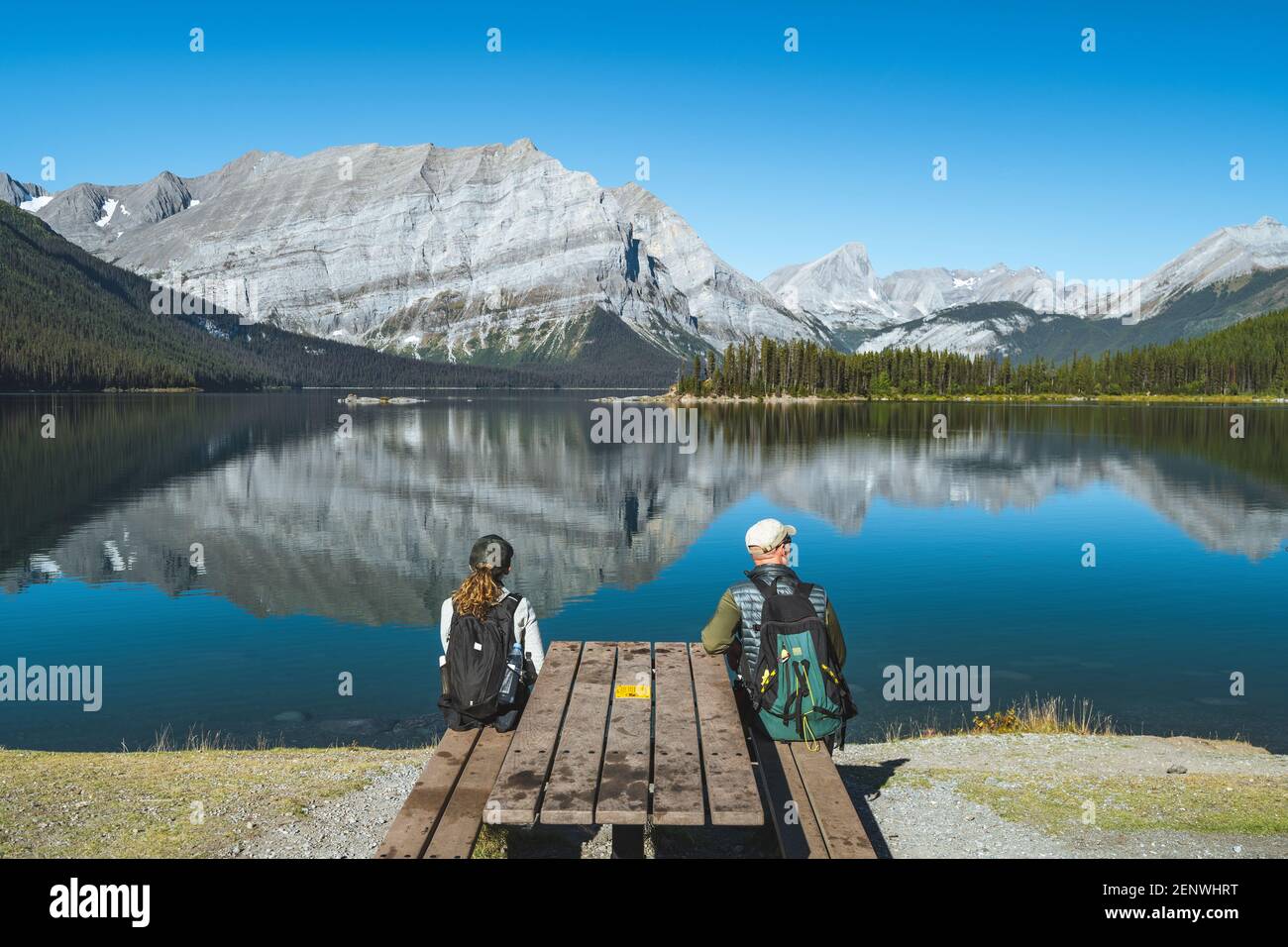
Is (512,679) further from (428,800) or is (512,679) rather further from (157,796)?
(157,796)

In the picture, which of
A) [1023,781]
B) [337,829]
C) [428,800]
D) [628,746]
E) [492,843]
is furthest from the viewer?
[1023,781]

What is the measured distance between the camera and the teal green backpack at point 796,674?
421 inches

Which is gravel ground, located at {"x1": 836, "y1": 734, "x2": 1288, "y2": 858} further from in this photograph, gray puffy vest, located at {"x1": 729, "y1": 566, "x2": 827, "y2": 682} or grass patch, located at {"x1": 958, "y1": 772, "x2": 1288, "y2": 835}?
gray puffy vest, located at {"x1": 729, "y1": 566, "x2": 827, "y2": 682}

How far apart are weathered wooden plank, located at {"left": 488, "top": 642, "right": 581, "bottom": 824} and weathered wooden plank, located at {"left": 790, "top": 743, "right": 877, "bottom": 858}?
2873 millimetres

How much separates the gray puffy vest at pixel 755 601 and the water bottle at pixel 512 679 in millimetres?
2867

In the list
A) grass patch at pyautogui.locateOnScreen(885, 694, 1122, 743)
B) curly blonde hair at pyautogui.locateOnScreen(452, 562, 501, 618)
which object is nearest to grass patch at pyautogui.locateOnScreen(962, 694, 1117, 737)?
grass patch at pyautogui.locateOnScreen(885, 694, 1122, 743)

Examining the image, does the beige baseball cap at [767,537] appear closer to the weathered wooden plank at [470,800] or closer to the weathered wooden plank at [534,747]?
the weathered wooden plank at [534,747]

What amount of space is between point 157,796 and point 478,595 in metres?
6.62

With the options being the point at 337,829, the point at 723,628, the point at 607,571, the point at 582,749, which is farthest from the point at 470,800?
the point at 607,571

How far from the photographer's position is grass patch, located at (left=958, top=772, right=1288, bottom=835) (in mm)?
12734

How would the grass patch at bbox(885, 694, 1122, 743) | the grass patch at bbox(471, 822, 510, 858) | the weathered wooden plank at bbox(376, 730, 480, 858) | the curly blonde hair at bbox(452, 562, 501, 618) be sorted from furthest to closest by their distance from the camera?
the grass patch at bbox(885, 694, 1122, 743) < the grass patch at bbox(471, 822, 510, 858) < the curly blonde hair at bbox(452, 562, 501, 618) < the weathered wooden plank at bbox(376, 730, 480, 858)

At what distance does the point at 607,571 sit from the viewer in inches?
1699
